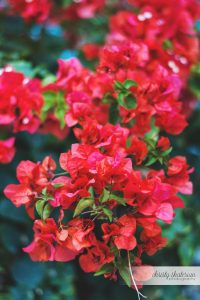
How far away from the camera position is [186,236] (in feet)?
5.38

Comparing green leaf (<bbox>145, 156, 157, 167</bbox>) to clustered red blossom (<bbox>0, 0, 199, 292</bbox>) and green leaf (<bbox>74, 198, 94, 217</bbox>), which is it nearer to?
clustered red blossom (<bbox>0, 0, 199, 292</bbox>)

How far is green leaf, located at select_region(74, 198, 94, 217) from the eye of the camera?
0.96m

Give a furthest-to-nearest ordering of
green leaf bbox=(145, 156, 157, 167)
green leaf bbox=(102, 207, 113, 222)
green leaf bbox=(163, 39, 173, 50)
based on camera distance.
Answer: green leaf bbox=(163, 39, 173, 50), green leaf bbox=(145, 156, 157, 167), green leaf bbox=(102, 207, 113, 222)

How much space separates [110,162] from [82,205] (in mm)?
87

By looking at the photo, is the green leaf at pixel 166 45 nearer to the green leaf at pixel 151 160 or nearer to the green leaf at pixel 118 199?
the green leaf at pixel 151 160

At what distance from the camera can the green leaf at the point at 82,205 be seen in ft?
3.15

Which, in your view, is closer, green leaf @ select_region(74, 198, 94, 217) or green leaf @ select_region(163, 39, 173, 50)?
green leaf @ select_region(74, 198, 94, 217)

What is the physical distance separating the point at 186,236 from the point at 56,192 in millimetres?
715

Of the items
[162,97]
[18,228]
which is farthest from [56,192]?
[18,228]

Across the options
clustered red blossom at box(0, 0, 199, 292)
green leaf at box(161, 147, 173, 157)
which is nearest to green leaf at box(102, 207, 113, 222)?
clustered red blossom at box(0, 0, 199, 292)

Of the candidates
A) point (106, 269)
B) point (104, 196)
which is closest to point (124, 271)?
point (106, 269)

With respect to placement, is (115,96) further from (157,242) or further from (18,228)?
(18,228)

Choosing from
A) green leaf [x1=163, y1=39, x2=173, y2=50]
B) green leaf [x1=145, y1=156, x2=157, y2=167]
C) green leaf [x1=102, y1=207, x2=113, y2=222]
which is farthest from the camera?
green leaf [x1=163, y1=39, x2=173, y2=50]

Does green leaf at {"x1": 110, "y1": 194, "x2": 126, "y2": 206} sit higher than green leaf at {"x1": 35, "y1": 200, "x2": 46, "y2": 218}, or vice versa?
green leaf at {"x1": 110, "y1": 194, "x2": 126, "y2": 206}
